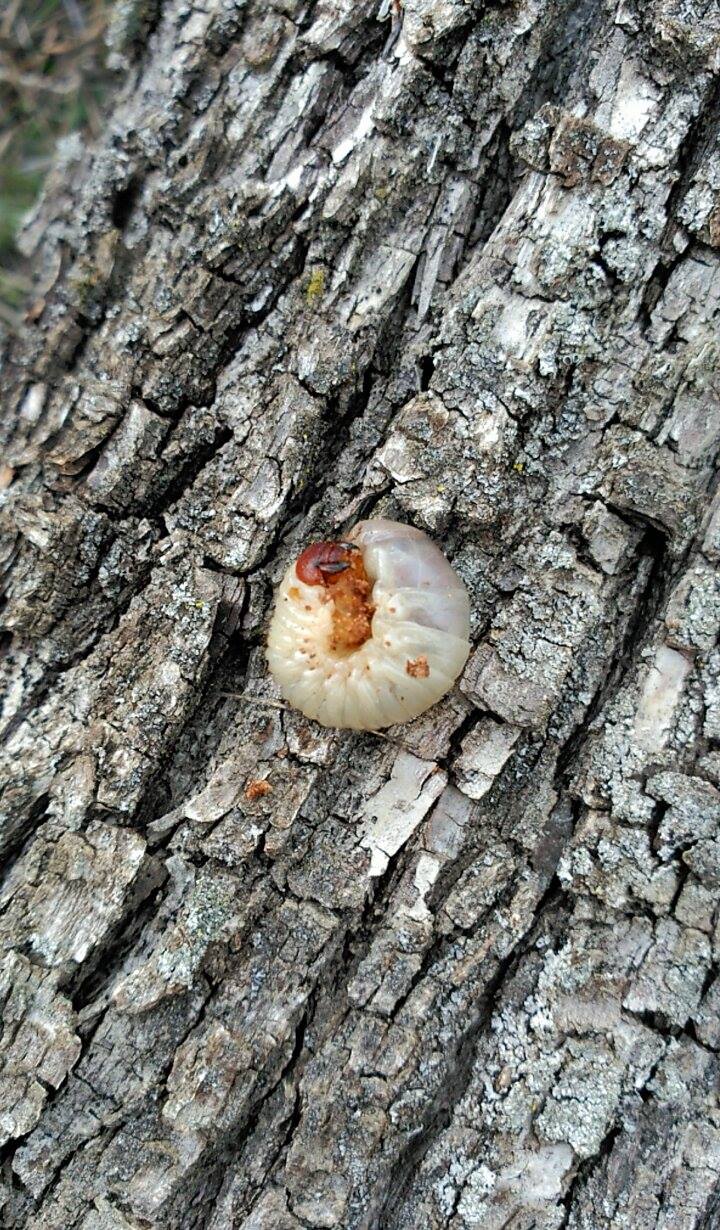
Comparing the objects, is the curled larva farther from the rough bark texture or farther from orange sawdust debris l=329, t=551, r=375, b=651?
the rough bark texture

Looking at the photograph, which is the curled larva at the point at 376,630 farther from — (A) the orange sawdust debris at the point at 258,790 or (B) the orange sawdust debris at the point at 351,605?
(A) the orange sawdust debris at the point at 258,790

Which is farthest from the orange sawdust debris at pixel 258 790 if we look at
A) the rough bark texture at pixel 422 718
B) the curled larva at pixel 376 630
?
the curled larva at pixel 376 630

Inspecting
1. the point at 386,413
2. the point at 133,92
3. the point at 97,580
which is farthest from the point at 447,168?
the point at 97,580

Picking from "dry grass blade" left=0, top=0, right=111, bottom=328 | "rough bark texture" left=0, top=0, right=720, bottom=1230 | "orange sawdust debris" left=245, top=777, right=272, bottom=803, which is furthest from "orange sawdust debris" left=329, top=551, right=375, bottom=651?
"dry grass blade" left=0, top=0, right=111, bottom=328

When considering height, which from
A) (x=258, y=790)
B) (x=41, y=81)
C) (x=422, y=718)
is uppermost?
(x=41, y=81)

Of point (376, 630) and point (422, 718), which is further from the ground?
point (376, 630)

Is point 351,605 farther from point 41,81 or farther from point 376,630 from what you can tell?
point 41,81

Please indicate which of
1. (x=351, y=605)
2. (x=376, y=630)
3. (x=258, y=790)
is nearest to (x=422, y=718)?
(x=376, y=630)
